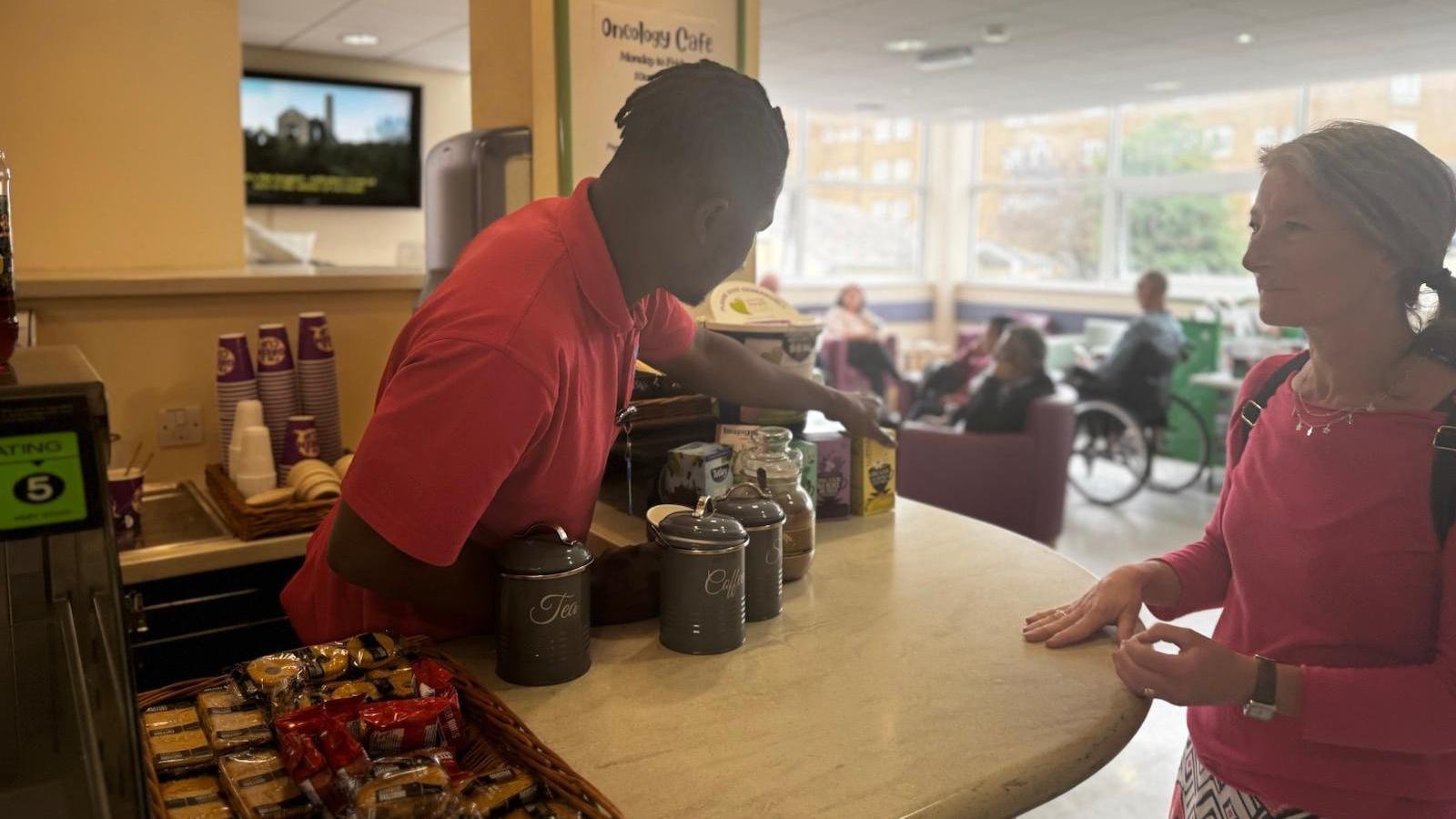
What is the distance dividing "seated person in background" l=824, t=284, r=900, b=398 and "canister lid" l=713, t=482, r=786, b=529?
5.61 metres

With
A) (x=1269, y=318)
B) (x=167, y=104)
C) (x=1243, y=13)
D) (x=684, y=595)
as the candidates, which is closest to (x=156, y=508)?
(x=167, y=104)

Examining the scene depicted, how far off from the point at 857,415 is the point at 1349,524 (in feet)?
2.66

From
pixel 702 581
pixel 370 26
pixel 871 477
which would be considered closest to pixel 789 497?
pixel 702 581

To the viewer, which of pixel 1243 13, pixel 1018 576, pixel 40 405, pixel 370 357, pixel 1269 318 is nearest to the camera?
pixel 40 405

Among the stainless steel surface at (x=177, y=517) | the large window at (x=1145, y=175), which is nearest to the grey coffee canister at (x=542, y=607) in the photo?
the stainless steel surface at (x=177, y=517)

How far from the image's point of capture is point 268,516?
218cm

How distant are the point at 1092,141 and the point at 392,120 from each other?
634 centimetres

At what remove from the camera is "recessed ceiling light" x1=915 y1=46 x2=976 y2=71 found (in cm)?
639

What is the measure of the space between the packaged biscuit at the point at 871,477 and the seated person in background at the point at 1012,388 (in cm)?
258

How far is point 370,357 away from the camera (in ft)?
8.95

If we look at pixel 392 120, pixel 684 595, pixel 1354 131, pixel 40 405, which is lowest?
pixel 684 595

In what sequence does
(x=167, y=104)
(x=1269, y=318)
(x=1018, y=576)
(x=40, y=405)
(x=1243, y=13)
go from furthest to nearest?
(x=1243, y=13)
(x=167, y=104)
(x=1018, y=576)
(x=1269, y=318)
(x=40, y=405)

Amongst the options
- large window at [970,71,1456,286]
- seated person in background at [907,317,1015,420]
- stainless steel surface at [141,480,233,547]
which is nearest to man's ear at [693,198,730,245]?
stainless steel surface at [141,480,233,547]

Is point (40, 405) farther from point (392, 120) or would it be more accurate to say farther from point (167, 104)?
point (392, 120)
